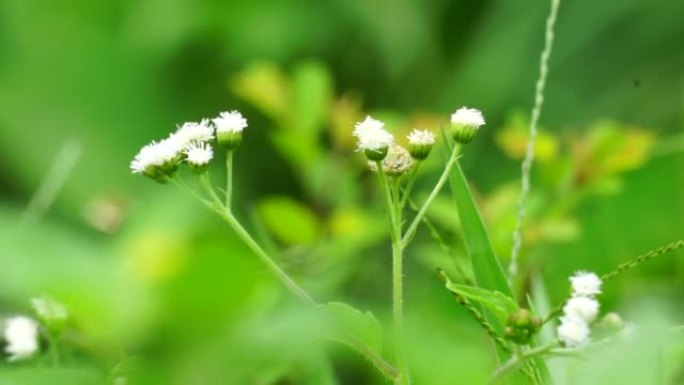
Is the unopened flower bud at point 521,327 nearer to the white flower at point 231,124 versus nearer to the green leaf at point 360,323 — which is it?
the green leaf at point 360,323

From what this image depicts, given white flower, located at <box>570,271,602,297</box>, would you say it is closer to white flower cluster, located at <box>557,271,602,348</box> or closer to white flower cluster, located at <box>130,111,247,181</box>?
white flower cluster, located at <box>557,271,602,348</box>

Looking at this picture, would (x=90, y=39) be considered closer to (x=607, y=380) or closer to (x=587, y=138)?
(x=587, y=138)

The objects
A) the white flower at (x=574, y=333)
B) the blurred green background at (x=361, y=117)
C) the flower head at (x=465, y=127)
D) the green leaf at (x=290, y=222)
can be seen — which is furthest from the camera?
the green leaf at (x=290, y=222)

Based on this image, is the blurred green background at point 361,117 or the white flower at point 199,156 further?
the blurred green background at point 361,117

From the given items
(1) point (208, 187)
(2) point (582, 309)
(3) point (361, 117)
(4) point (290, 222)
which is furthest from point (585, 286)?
(3) point (361, 117)

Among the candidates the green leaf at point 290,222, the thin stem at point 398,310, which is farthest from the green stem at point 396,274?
the green leaf at point 290,222

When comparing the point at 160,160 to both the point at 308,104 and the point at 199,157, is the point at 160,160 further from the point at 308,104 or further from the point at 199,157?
the point at 308,104
